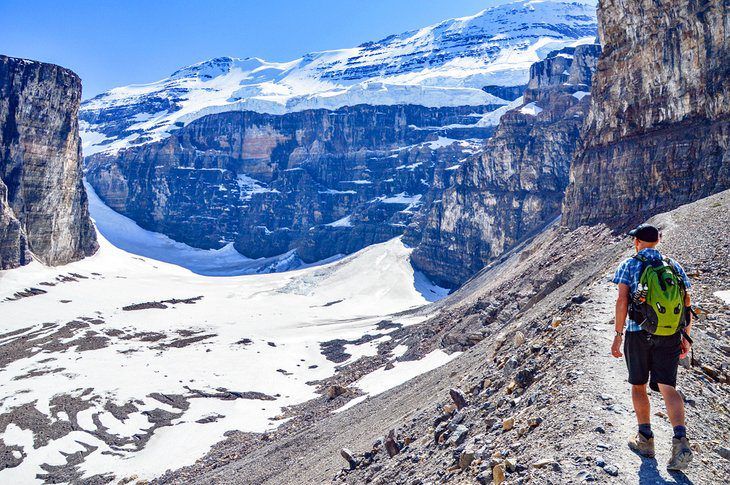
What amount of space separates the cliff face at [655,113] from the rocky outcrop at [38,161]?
10225cm

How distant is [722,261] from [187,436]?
36.5m

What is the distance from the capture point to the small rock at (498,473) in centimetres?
696

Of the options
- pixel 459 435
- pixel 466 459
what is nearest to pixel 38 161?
pixel 459 435

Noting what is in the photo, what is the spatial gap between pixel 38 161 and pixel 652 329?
13147 cm

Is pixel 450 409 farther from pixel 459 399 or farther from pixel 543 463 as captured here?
pixel 543 463

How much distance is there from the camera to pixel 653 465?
6.45m

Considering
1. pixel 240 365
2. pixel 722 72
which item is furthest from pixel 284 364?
pixel 722 72

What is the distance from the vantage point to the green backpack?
6699 millimetres

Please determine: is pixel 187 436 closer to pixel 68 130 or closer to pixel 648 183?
pixel 648 183

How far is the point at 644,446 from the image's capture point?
6.61m

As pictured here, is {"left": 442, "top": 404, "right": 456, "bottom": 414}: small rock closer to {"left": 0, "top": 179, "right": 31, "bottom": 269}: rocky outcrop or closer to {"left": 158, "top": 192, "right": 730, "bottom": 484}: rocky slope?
{"left": 158, "top": 192, "right": 730, "bottom": 484}: rocky slope

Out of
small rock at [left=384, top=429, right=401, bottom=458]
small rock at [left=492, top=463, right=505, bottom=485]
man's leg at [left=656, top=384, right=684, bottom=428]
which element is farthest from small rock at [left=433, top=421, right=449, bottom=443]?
man's leg at [left=656, top=384, right=684, bottom=428]

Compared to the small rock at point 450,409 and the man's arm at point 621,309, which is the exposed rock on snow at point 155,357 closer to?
the small rock at point 450,409

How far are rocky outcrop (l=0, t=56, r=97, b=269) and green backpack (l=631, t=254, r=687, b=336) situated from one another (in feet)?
388
